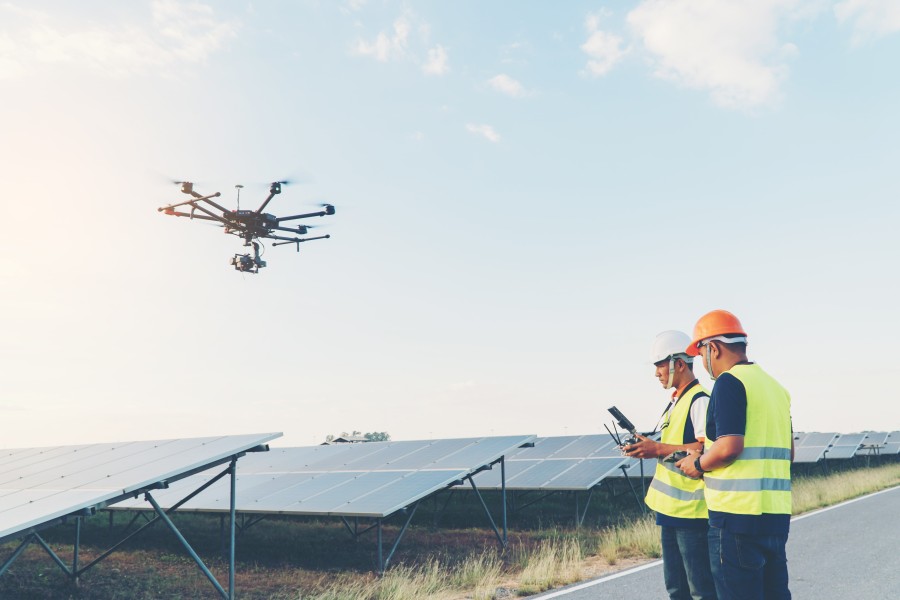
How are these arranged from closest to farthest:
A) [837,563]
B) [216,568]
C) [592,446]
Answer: [837,563], [216,568], [592,446]

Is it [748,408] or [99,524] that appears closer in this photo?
[748,408]

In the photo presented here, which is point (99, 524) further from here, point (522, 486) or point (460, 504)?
point (522, 486)

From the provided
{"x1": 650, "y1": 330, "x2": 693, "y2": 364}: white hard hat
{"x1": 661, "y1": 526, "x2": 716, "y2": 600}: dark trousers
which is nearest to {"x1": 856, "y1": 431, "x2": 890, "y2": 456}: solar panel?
{"x1": 650, "y1": 330, "x2": 693, "y2": 364}: white hard hat

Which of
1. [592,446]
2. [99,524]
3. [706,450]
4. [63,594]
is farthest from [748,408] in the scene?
[99,524]

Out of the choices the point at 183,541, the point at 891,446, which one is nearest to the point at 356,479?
the point at 183,541

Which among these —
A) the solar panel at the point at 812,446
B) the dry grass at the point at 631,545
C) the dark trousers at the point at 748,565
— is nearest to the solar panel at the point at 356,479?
the dry grass at the point at 631,545

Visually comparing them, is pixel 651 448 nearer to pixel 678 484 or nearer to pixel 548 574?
pixel 678 484

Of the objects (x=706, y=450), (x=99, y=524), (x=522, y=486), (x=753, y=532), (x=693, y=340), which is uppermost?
(x=693, y=340)
